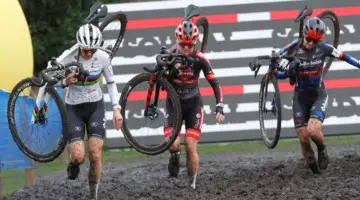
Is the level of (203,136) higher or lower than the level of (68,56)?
lower

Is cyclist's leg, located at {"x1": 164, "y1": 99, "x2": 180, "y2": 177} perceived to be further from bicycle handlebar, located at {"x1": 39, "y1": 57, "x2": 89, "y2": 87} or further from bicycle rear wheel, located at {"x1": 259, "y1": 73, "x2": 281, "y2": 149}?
bicycle handlebar, located at {"x1": 39, "y1": 57, "x2": 89, "y2": 87}

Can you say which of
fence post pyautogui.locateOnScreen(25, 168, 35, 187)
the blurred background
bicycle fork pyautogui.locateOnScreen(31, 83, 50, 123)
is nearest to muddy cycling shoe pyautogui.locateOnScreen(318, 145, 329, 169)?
bicycle fork pyautogui.locateOnScreen(31, 83, 50, 123)

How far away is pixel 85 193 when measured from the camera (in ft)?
52.4

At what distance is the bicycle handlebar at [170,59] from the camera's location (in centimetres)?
1482

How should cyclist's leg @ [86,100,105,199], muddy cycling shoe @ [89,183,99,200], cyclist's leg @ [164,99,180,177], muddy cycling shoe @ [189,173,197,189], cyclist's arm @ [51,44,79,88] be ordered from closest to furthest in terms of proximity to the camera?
cyclist's arm @ [51,44,79,88]
cyclist's leg @ [86,100,105,199]
muddy cycling shoe @ [89,183,99,200]
cyclist's leg @ [164,99,180,177]
muddy cycling shoe @ [189,173,197,189]

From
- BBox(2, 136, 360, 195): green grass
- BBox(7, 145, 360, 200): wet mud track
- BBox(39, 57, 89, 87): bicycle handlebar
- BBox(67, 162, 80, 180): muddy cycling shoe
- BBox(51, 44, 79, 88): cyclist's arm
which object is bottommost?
BBox(2, 136, 360, 195): green grass

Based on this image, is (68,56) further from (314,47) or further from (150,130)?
(150,130)

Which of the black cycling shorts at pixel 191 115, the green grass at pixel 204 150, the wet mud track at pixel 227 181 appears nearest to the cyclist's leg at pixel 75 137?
the wet mud track at pixel 227 181

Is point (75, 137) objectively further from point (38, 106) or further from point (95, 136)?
point (38, 106)

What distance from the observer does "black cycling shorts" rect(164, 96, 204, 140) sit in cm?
1538

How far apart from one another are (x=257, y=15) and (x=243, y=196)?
27.1ft

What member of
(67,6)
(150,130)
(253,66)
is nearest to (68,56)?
(253,66)

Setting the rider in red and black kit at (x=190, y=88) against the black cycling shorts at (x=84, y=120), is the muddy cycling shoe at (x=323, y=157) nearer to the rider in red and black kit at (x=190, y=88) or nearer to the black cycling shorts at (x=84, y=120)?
the rider in red and black kit at (x=190, y=88)

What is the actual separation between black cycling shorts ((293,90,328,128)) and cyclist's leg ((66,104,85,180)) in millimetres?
3813
